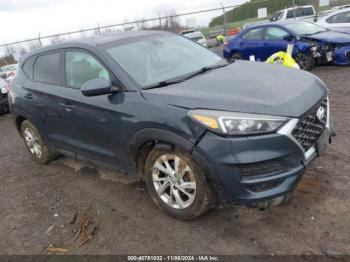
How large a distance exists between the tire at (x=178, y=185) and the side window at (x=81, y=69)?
3.47 feet

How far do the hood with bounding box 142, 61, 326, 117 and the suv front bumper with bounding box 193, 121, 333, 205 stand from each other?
25 centimetres

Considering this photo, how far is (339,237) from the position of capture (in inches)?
118

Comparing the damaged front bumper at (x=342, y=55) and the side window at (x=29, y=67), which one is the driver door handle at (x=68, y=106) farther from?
the damaged front bumper at (x=342, y=55)

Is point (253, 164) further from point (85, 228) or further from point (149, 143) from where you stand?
point (85, 228)

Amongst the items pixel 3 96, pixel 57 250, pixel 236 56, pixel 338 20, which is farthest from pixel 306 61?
pixel 57 250

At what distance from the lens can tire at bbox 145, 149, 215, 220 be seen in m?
3.16

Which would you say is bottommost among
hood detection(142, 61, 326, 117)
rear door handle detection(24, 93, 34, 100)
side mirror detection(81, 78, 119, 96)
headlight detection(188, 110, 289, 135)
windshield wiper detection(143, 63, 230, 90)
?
rear door handle detection(24, 93, 34, 100)

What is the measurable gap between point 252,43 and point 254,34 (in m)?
0.28

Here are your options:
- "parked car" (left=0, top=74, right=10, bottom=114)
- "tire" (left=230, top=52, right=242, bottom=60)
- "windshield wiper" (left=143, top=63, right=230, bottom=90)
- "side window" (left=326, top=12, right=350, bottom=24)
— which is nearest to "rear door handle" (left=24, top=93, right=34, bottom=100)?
"windshield wiper" (left=143, top=63, right=230, bottom=90)

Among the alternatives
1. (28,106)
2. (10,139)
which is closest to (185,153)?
(28,106)

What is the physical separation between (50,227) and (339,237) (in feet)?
9.18

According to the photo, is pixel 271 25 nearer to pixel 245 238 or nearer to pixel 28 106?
pixel 28 106

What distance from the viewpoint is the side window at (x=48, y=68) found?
14.9ft

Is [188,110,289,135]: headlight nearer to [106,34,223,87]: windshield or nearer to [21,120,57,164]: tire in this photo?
[106,34,223,87]: windshield
